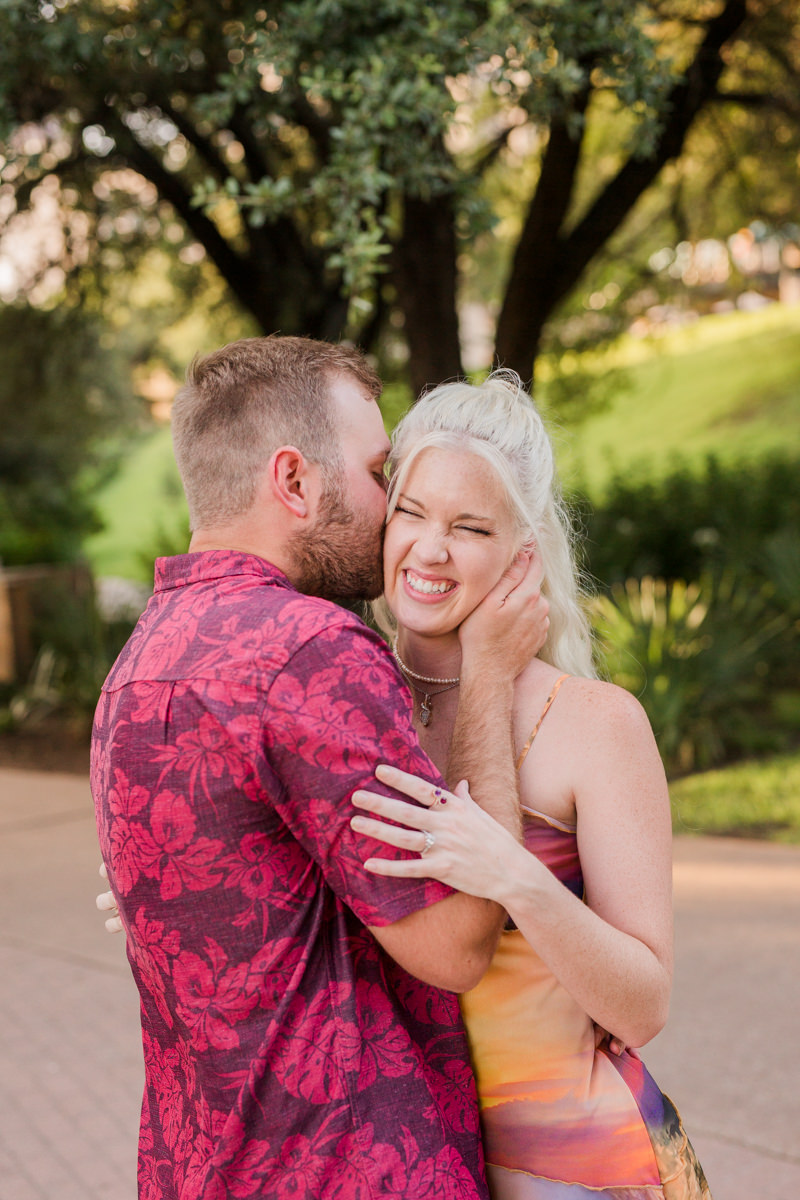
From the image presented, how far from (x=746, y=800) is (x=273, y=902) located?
6.28 meters

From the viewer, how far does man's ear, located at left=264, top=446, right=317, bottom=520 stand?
68.7 inches

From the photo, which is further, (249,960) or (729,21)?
(729,21)

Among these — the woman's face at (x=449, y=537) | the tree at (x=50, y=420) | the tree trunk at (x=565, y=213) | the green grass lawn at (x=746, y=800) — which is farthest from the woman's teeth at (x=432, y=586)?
the tree at (x=50, y=420)

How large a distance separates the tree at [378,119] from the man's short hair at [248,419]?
3.21 metres

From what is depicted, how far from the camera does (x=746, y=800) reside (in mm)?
7301

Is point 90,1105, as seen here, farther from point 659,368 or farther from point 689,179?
point 659,368

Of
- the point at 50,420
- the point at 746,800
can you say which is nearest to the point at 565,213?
the point at 746,800

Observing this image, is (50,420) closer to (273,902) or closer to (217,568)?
(217,568)

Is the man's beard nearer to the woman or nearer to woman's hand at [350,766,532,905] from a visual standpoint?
the woman

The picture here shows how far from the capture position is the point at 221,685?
4.92 ft

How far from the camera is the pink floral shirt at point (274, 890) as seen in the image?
148 centimetres

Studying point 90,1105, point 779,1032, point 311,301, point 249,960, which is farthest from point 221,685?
point 311,301

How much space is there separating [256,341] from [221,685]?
25.0 inches

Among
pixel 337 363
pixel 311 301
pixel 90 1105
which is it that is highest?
pixel 311 301
